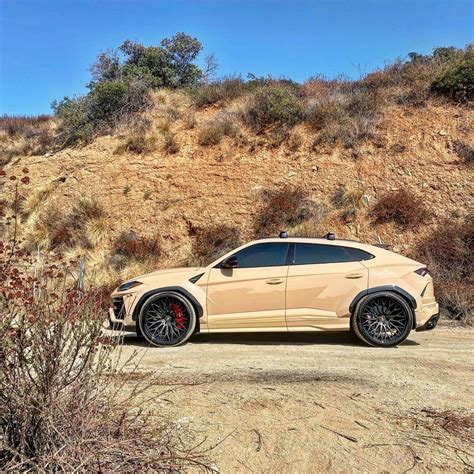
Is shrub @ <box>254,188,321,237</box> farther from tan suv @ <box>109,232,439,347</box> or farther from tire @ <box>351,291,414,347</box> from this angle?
tire @ <box>351,291,414,347</box>

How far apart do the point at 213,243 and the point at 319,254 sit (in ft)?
24.0

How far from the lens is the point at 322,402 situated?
16.4ft

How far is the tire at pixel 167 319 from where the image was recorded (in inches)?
317

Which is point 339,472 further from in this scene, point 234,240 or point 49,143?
point 49,143

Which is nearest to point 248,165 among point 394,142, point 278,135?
point 278,135

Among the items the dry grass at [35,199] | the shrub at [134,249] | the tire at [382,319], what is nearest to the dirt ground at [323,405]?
the tire at [382,319]

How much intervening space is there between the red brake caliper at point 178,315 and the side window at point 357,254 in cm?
272

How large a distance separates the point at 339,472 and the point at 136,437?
1433 mm

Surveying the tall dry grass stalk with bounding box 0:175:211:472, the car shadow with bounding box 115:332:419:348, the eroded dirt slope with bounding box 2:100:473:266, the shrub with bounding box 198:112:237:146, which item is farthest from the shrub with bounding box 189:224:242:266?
the tall dry grass stalk with bounding box 0:175:211:472

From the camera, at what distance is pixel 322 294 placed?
26.3 feet

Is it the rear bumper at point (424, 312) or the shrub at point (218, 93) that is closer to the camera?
the rear bumper at point (424, 312)

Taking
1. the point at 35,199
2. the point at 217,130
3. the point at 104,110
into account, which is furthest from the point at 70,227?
the point at 104,110

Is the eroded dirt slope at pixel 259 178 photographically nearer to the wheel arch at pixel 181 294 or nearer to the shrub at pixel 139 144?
the shrub at pixel 139 144

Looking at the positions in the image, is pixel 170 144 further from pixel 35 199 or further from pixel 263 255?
pixel 263 255
